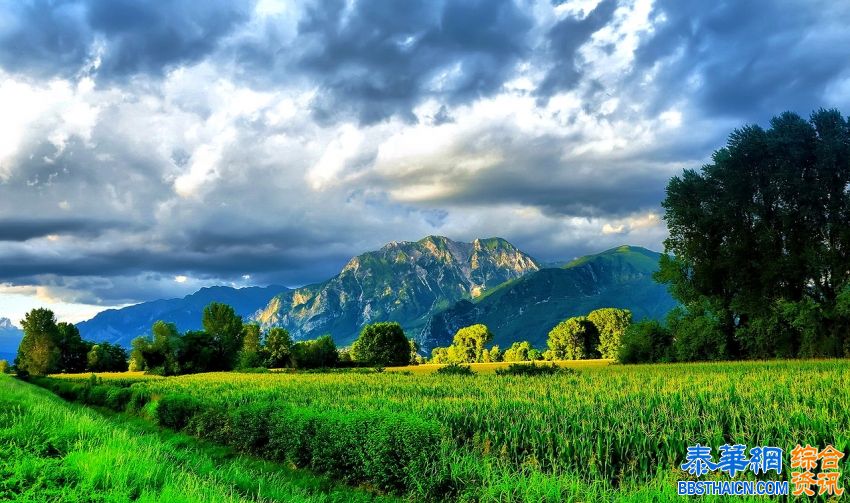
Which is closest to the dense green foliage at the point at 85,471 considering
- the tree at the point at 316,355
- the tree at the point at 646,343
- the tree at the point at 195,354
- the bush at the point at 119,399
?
the bush at the point at 119,399

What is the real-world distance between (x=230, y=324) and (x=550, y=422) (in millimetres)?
106083

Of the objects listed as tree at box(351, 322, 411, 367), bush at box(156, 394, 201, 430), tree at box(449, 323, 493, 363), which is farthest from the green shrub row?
tree at box(449, 323, 493, 363)

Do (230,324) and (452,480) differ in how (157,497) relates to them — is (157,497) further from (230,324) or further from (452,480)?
(230,324)

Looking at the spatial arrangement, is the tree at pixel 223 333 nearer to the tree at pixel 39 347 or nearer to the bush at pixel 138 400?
the tree at pixel 39 347

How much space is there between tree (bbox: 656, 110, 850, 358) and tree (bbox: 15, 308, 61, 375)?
127900mm

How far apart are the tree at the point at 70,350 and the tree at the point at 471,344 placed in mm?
94780

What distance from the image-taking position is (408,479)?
14.3 meters

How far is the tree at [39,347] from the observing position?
4653 inches

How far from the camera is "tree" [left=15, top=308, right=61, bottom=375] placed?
11819 cm

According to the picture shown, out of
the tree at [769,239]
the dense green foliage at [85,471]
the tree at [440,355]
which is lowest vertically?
the tree at [440,355]

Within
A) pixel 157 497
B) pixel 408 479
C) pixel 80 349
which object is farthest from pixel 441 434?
pixel 80 349

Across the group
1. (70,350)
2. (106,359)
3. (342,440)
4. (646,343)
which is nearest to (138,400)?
(342,440)

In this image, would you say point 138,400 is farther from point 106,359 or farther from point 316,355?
point 106,359

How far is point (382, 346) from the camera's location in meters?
121
